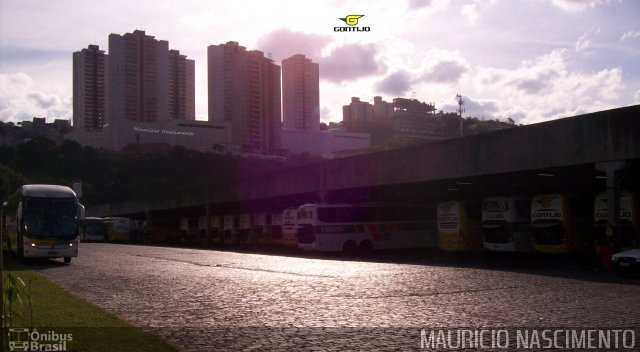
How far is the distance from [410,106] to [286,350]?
85.5 m

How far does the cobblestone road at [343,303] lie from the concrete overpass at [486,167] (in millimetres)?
4757

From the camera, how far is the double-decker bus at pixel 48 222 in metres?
26.2

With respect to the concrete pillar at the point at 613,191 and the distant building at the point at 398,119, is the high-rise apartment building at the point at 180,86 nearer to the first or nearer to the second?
the distant building at the point at 398,119

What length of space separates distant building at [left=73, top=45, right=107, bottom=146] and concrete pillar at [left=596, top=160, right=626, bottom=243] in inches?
4123

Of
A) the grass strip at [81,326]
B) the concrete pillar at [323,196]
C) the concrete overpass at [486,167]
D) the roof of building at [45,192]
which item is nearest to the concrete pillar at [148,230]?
the concrete overpass at [486,167]

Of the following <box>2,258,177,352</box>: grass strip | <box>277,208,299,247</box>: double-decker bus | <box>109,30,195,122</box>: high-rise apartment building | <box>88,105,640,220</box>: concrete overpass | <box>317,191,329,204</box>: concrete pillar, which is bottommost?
<box>2,258,177,352</box>: grass strip

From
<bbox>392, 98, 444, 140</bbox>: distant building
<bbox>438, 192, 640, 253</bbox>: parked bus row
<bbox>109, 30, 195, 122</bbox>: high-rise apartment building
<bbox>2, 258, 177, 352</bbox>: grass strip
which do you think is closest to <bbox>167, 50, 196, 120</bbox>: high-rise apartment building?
<bbox>109, 30, 195, 122</bbox>: high-rise apartment building

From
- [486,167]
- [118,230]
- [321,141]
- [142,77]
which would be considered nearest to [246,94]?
[321,141]

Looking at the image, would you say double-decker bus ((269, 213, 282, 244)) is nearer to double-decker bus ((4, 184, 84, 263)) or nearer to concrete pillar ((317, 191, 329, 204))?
concrete pillar ((317, 191, 329, 204))

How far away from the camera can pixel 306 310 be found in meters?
12.2

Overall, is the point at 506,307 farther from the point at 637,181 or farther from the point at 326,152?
the point at 326,152

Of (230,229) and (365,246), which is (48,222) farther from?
(230,229)

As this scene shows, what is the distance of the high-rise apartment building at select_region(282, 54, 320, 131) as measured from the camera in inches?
3565

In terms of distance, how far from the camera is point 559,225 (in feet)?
97.1
